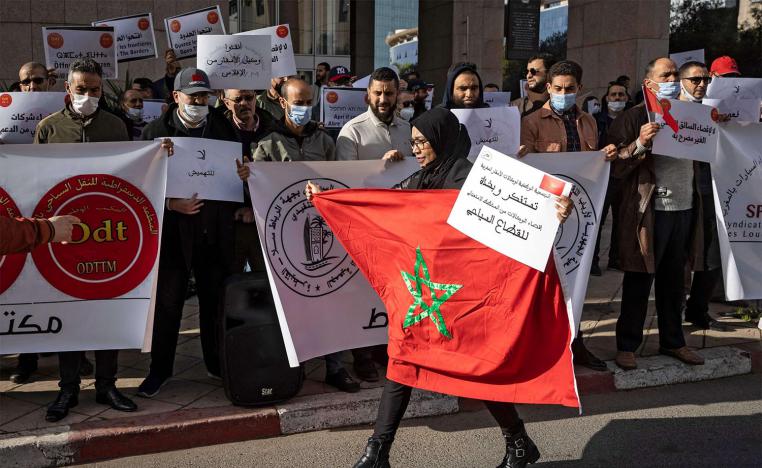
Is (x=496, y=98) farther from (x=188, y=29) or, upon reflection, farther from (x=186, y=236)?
(x=186, y=236)

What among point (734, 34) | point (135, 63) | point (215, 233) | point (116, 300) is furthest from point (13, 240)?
point (734, 34)

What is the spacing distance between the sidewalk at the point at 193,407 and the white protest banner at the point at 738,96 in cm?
183

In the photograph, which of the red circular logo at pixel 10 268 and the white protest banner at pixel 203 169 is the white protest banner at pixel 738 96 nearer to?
the white protest banner at pixel 203 169

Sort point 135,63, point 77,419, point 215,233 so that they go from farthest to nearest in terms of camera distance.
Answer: point 135,63, point 215,233, point 77,419

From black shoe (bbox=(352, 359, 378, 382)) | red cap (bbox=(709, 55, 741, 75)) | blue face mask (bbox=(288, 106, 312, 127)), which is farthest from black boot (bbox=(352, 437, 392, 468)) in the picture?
red cap (bbox=(709, 55, 741, 75))

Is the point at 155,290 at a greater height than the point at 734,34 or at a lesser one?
lesser

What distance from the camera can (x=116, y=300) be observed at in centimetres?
490

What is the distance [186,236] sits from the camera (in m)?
5.08

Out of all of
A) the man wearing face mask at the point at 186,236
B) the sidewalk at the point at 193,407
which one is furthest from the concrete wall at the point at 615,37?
the man wearing face mask at the point at 186,236

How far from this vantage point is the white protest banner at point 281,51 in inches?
293

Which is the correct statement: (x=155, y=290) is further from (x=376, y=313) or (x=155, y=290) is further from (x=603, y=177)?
(x=603, y=177)

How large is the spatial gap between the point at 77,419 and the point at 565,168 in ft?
11.3

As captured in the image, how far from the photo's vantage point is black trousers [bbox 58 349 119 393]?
4.86 meters

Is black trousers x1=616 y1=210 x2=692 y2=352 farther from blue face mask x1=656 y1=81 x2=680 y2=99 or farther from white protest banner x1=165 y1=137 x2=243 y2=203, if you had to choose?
white protest banner x1=165 y1=137 x2=243 y2=203
